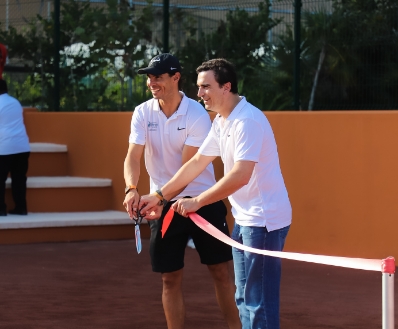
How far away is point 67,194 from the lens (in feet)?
35.0

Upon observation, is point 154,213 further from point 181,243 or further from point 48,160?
point 48,160

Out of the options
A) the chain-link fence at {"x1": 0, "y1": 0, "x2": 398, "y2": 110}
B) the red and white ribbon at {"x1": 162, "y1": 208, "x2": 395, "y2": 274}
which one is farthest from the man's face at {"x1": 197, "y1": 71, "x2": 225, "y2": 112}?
the chain-link fence at {"x1": 0, "y1": 0, "x2": 398, "y2": 110}

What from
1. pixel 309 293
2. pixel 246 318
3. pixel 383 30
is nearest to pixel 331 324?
pixel 309 293

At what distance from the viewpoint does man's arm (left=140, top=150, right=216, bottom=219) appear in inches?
189

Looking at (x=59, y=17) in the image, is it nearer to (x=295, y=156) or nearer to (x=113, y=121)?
(x=113, y=121)

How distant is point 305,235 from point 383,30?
2227 millimetres

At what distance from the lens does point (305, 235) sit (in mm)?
8750

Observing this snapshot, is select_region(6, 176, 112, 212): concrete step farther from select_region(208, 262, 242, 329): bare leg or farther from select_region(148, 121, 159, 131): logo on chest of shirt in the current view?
select_region(208, 262, 242, 329): bare leg

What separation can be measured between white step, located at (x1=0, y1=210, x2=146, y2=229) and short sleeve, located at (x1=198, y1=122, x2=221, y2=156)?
5.27 m

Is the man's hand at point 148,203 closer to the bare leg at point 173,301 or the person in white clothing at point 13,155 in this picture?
the bare leg at point 173,301

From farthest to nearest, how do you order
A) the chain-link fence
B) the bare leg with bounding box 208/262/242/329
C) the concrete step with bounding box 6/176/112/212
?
1. the concrete step with bounding box 6/176/112/212
2. the chain-link fence
3. the bare leg with bounding box 208/262/242/329

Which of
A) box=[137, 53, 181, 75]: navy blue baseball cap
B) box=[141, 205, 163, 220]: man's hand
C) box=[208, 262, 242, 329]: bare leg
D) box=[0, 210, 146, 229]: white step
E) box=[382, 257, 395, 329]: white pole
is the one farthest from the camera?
box=[0, 210, 146, 229]: white step

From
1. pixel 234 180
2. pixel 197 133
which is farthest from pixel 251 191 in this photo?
pixel 197 133

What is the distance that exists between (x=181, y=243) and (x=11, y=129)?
5250mm
